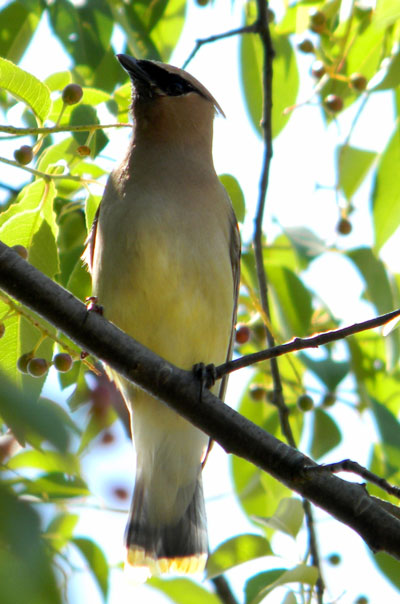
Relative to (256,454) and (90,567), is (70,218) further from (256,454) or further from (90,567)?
(256,454)

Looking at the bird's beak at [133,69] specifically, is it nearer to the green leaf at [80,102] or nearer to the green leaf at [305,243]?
the green leaf at [80,102]

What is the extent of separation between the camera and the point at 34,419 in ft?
2.54

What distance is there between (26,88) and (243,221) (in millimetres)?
1103

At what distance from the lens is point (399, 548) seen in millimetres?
2225

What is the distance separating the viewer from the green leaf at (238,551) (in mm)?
3135

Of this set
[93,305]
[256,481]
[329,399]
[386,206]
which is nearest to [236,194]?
[386,206]

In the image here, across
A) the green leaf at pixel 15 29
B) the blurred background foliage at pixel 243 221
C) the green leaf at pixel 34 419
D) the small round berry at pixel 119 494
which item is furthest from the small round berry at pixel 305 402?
the green leaf at pixel 34 419

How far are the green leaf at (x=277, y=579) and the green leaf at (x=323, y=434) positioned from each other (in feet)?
2.86

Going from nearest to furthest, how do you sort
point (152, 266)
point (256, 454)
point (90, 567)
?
point (256, 454) < point (90, 567) < point (152, 266)

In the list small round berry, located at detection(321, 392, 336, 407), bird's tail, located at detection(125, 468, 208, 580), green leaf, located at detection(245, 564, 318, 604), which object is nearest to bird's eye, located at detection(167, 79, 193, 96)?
small round berry, located at detection(321, 392, 336, 407)

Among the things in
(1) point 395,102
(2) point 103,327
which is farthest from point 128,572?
(1) point 395,102

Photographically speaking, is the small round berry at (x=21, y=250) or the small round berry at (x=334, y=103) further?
the small round berry at (x=334, y=103)

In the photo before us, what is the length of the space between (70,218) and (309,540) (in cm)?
179

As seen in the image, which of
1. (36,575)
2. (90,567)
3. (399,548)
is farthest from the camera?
(90,567)
